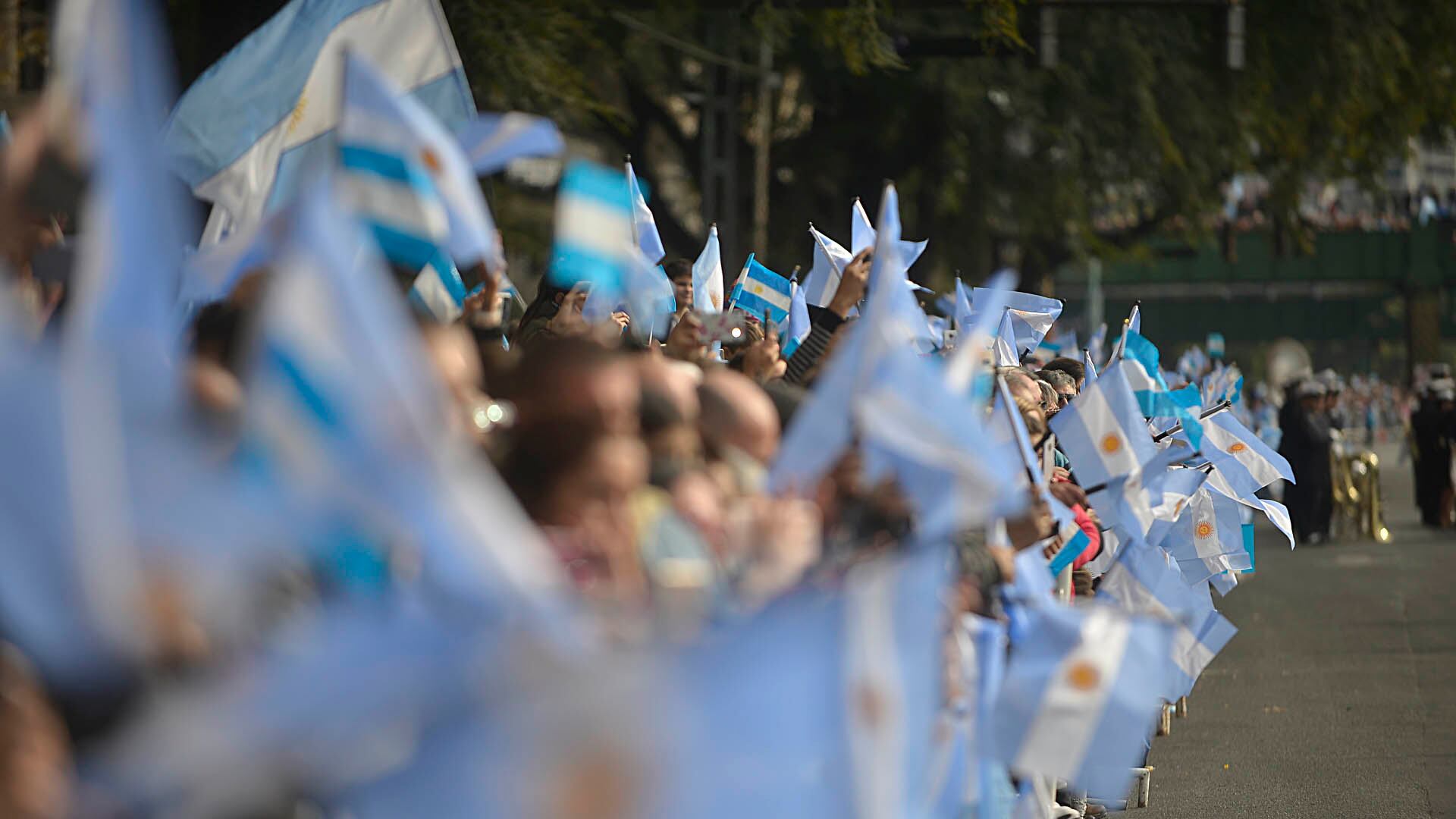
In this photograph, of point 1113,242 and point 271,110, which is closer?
point 271,110

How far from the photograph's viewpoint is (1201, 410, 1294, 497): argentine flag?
7508mm

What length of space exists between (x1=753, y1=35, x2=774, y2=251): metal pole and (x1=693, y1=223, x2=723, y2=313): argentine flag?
7.83 m

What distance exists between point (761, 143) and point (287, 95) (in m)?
11.6

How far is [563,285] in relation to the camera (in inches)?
230

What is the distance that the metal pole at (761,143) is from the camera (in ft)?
51.9

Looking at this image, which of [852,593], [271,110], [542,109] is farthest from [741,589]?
[542,109]

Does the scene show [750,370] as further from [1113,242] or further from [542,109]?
[1113,242]

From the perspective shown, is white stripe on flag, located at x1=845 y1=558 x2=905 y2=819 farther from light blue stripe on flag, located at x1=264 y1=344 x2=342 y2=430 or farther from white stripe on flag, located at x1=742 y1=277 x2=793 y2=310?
white stripe on flag, located at x1=742 y1=277 x2=793 y2=310

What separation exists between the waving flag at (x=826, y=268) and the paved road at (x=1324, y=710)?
7.91ft

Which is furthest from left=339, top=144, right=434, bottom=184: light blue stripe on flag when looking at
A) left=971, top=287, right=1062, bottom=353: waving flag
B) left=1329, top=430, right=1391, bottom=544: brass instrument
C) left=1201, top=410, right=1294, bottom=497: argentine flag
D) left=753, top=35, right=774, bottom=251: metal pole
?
left=1329, top=430, right=1391, bottom=544: brass instrument

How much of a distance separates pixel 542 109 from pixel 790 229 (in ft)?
28.5

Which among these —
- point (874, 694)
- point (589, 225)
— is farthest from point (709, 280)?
point (874, 694)

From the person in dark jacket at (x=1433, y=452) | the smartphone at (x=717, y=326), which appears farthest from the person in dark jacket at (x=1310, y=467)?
the smartphone at (x=717, y=326)

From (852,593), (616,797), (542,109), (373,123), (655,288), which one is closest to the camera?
(616,797)
